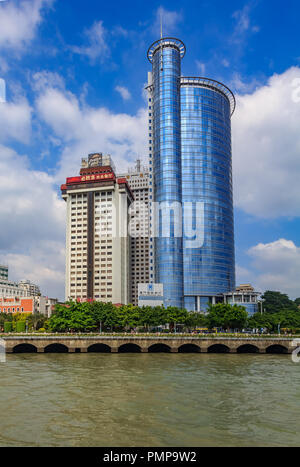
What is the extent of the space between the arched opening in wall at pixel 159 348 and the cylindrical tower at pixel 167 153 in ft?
202

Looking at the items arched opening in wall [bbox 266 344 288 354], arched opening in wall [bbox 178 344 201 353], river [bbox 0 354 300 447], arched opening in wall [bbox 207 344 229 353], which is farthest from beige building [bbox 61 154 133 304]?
river [bbox 0 354 300 447]

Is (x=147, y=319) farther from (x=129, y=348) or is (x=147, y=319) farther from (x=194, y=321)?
(x=194, y=321)

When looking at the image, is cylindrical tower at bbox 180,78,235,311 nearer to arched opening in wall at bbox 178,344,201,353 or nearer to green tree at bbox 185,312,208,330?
green tree at bbox 185,312,208,330

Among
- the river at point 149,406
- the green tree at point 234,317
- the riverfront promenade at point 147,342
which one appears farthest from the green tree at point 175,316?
the river at point 149,406

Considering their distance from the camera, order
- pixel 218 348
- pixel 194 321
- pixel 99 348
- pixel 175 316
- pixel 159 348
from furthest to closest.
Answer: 1. pixel 194 321
2. pixel 175 316
3. pixel 99 348
4. pixel 159 348
5. pixel 218 348

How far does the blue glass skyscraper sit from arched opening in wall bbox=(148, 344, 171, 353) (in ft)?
204

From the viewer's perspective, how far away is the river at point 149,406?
27656 millimetres

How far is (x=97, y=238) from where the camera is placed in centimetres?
17788

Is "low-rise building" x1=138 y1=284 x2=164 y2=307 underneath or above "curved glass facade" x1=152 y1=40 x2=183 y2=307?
underneath

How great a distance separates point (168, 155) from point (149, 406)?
461ft

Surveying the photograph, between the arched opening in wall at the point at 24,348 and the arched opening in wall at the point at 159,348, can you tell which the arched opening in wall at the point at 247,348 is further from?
the arched opening in wall at the point at 24,348

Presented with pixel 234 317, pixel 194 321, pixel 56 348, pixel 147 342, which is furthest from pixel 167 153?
pixel 56 348

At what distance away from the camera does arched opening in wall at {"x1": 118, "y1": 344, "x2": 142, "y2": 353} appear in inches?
3697

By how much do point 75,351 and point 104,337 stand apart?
7752 millimetres
